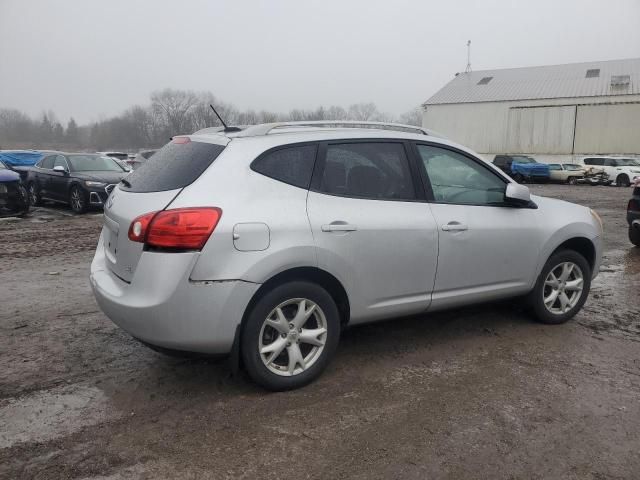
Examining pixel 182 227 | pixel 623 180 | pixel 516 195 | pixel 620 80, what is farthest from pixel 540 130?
pixel 182 227

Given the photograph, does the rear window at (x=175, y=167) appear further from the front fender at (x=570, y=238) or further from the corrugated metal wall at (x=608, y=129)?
the corrugated metal wall at (x=608, y=129)

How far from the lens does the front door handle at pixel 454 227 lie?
155 inches

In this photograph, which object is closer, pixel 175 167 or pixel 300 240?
pixel 300 240

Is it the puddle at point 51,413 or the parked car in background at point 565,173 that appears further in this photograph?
the parked car in background at point 565,173

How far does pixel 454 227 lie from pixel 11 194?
11.3 m

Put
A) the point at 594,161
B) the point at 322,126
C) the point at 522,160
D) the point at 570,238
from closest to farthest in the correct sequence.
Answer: the point at 322,126, the point at 570,238, the point at 594,161, the point at 522,160

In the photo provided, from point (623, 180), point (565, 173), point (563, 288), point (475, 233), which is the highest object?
point (475, 233)

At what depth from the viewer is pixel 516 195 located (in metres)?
4.28

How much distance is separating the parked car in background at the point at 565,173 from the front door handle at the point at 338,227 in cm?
2929

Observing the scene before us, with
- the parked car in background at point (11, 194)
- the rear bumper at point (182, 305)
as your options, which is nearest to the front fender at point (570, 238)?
the rear bumper at point (182, 305)

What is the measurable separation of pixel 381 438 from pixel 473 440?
502 mm

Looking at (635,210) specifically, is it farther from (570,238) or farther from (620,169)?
(620,169)

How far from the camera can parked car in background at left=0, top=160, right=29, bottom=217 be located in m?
11.8

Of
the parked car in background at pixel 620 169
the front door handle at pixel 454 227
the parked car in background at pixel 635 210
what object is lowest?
the parked car in background at pixel 620 169
